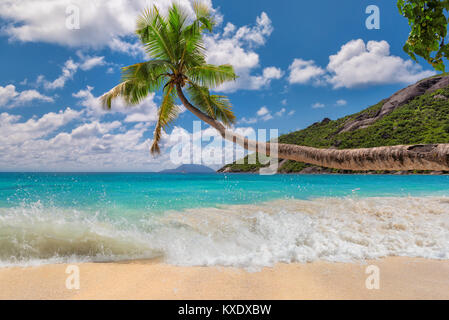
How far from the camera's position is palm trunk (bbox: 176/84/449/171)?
8.40 ft

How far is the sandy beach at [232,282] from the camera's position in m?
2.89

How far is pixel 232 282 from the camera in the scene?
3.21 metres

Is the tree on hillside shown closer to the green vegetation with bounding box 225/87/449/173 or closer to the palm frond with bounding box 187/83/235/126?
the palm frond with bounding box 187/83/235/126

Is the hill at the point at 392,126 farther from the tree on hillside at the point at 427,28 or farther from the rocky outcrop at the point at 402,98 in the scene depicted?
the tree on hillside at the point at 427,28

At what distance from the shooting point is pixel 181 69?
764cm

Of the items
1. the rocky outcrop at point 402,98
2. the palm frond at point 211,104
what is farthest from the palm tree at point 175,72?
the rocky outcrop at point 402,98

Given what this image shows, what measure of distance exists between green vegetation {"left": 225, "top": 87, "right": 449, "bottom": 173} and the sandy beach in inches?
1408

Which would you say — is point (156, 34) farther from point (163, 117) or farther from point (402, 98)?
point (402, 98)

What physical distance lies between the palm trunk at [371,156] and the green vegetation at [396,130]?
35950 millimetres

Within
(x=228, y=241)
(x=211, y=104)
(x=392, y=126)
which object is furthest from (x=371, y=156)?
(x=392, y=126)

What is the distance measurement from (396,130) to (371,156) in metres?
44.9

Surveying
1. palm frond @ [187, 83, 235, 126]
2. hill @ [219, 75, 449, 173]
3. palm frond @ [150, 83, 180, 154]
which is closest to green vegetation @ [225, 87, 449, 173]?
hill @ [219, 75, 449, 173]
